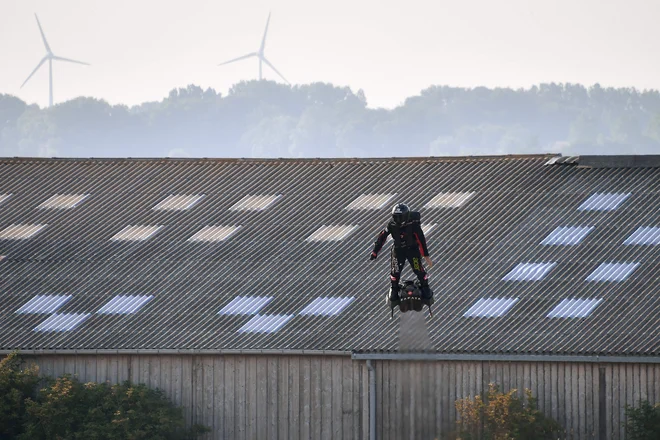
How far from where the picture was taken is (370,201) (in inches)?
2616

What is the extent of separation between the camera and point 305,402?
55.8 m

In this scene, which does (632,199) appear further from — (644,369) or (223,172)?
(223,172)

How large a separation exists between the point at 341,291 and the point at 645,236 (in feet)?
35.9

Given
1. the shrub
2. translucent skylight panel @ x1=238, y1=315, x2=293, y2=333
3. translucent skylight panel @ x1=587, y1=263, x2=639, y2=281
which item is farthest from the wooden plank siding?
translucent skylight panel @ x1=587, y1=263, x2=639, y2=281

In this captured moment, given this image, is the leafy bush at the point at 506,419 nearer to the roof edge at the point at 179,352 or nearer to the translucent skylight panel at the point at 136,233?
the roof edge at the point at 179,352

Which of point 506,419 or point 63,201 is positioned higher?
point 63,201

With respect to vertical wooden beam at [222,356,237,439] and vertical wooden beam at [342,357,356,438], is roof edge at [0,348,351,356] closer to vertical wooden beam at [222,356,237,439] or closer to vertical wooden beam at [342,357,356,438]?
vertical wooden beam at [222,356,237,439]

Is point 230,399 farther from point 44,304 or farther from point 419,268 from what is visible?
point 419,268

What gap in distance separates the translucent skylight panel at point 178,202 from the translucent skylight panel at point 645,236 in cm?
1880

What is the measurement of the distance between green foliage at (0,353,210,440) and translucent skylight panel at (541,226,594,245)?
14494 mm

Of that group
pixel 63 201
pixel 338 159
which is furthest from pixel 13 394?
pixel 338 159

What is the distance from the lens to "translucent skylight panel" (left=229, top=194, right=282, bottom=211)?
6744 centimetres

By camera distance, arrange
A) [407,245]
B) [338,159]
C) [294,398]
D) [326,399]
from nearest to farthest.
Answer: [407,245], [326,399], [294,398], [338,159]

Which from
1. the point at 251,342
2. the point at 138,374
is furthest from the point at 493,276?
the point at 138,374
